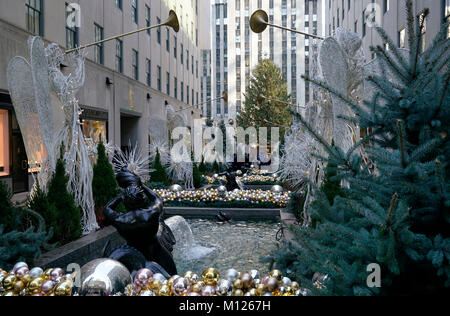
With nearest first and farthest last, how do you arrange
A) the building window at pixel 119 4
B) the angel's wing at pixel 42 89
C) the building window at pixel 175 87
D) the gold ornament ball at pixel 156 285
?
the gold ornament ball at pixel 156 285
the angel's wing at pixel 42 89
the building window at pixel 119 4
the building window at pixel 175 87

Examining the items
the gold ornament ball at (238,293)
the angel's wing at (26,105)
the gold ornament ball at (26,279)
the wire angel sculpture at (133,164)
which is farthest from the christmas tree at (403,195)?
the wire angel sculpture at (133,164)

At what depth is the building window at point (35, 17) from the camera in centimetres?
1466

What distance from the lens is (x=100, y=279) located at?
336cm

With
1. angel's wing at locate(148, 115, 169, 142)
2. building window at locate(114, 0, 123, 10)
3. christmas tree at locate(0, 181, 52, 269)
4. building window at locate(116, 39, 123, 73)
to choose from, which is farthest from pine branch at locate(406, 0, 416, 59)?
building window at locate(114, 0, 123, 10)

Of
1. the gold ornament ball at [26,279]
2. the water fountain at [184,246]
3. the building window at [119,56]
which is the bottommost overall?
the water fountain at [184,246]

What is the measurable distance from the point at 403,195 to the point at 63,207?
6833 millimetres

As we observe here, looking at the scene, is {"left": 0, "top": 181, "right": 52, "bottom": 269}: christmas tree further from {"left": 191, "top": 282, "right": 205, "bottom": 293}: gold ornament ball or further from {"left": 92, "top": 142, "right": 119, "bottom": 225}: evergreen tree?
{"left": 92, "top": 142, "right": 119, "bottom": 225}: evergreen tree

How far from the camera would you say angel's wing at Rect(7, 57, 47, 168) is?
23.6ft

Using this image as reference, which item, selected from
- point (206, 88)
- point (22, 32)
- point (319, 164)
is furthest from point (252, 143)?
point (206, 88)

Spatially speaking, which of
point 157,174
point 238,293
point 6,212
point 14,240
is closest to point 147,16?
point 157,174

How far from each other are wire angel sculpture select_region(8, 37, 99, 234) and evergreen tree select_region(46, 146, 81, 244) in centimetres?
35

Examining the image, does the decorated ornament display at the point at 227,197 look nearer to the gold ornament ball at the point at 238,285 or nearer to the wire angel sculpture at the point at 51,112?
the wire angel sculpture at the point at 51,112

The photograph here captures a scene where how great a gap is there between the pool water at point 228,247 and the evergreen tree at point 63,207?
224cm
